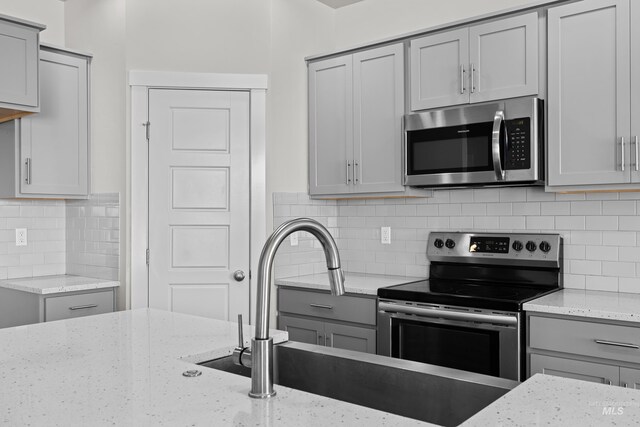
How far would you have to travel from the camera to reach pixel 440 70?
328cm

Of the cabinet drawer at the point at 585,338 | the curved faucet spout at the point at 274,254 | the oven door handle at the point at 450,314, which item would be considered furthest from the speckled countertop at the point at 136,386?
the cabinet drawer at the point at 585,338

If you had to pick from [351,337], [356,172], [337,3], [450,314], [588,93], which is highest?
[337,3]

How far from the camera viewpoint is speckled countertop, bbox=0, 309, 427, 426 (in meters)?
1.11

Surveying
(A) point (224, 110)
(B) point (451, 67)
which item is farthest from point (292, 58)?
(B) point (451, 67)

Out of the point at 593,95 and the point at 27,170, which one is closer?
the point at 593,95

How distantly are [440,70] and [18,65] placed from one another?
7.98ft

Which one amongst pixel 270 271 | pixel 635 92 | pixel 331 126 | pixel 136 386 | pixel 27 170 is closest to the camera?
pixel 270 271

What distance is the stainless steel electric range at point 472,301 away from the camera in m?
2.66

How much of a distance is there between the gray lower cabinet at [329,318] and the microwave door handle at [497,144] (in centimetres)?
97

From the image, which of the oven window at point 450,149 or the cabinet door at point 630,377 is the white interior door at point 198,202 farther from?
the cabinet door at point 630,377

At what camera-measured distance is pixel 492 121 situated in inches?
120

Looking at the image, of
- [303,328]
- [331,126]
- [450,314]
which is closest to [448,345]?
[450,314]

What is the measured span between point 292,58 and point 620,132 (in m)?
2.12

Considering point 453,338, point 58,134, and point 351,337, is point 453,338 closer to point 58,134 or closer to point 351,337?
point 351,337
